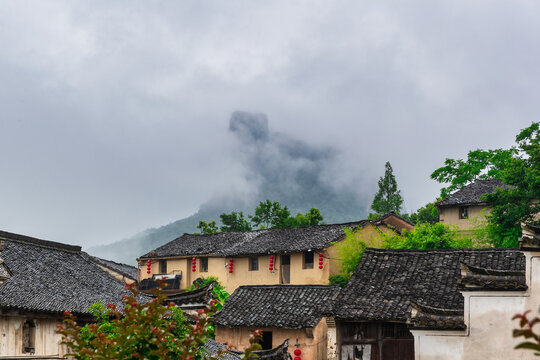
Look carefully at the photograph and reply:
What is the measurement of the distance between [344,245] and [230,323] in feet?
46.8

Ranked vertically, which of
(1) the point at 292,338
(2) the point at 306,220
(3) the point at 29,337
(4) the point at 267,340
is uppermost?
(2) the point at 306,220

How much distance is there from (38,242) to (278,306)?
11993 millimetres

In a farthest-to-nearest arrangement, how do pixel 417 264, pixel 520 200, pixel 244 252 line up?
pixel 244 252, pixel 520 200, pixel 417 264

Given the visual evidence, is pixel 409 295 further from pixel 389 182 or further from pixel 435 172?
pixel 389 182

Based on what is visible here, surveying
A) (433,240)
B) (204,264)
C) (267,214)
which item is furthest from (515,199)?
(267,214)

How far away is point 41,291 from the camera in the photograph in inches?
850

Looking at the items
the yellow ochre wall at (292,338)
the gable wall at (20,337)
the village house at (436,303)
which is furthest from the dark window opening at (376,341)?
the gable wall at (20,337)

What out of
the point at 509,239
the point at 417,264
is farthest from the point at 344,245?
the point at 417,264

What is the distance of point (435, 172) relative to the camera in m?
57.6

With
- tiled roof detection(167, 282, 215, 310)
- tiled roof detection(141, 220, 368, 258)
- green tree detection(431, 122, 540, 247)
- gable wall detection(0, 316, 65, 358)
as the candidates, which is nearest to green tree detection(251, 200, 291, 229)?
tiled roof detection(141, 220, 368, 258)

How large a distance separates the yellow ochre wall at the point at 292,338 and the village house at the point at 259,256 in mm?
11974

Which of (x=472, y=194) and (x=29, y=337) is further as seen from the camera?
(x=472, y=194)

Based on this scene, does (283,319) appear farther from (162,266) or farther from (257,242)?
(162,266)

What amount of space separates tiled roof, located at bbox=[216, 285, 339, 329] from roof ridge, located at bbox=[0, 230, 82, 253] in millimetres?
7794
